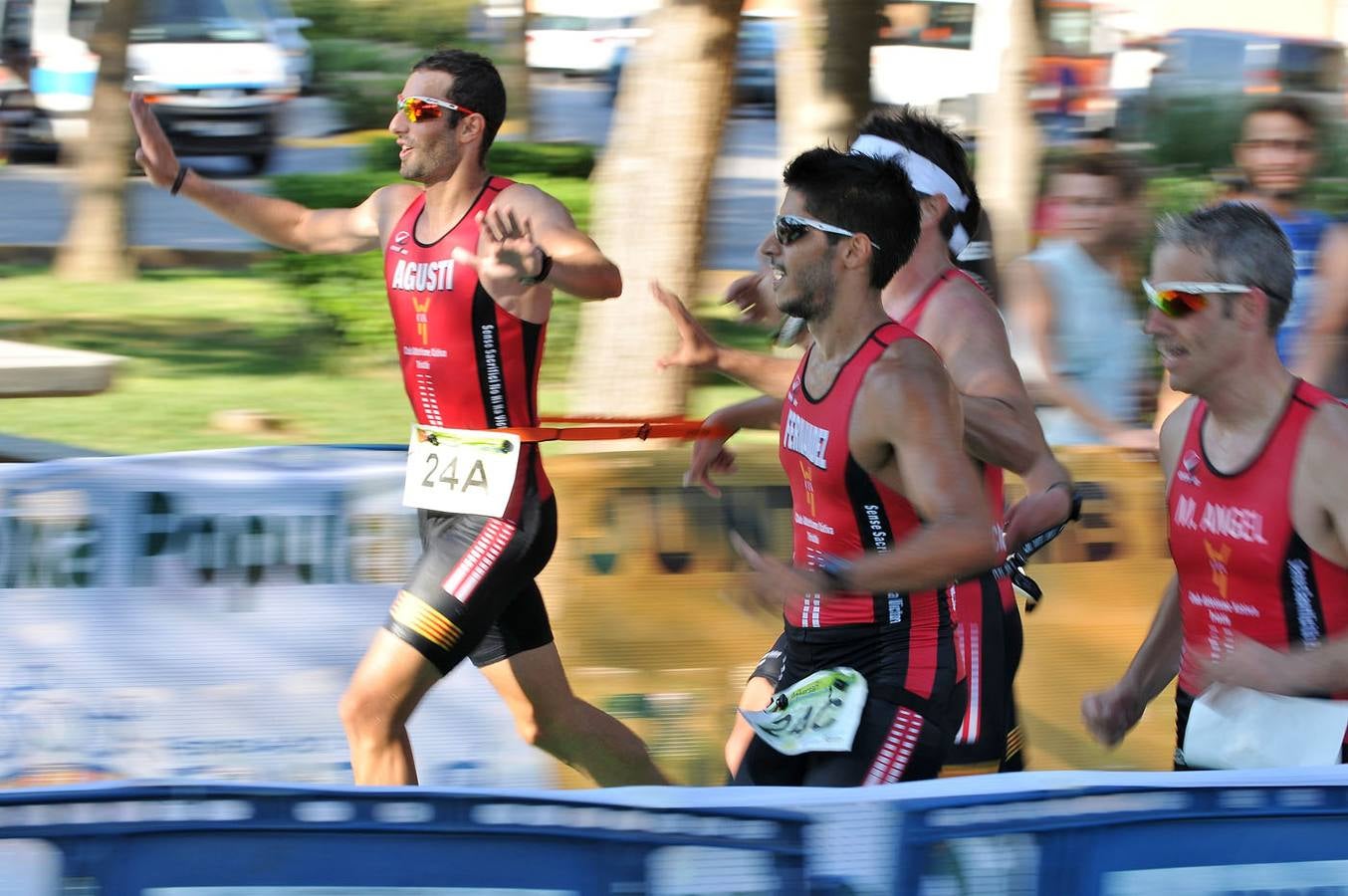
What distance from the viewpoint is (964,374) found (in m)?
4.03

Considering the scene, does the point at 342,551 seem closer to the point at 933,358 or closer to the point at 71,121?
the point at 933,358

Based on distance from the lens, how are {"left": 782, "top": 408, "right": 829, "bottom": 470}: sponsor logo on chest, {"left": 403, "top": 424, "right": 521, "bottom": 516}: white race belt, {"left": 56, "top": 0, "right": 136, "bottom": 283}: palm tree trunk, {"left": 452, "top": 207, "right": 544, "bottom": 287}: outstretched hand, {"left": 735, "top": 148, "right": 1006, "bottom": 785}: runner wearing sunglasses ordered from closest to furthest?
{"left": 735, "top": 148, "right": 1006, "bottom": 785}: runner wearing sunglasses, {"left": 782, "top": 408, "right": 829, "bottom": 470}: sponsor logo on chest, {"left": 452, "top": 207, "right": 544, "bottom": 287}: outstretched hand, {"left": 403, "top": 424, "right": 521, "bottom": 516}: white race belt, {"left": 56, "top": 0, "right": 136, "bottom": 283}: palm tree trunk

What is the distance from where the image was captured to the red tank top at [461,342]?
4832mm

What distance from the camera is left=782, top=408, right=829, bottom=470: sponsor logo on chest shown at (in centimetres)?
366

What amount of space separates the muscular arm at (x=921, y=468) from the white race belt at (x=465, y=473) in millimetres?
1462

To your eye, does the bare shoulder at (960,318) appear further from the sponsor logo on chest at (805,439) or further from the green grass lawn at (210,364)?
the green grass lawn at (210,364)

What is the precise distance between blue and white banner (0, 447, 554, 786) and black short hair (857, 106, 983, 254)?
1867 millimetres

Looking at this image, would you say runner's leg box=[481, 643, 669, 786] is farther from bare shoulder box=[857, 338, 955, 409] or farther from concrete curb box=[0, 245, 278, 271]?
concrete curb box=[0, 245, 278, 271]

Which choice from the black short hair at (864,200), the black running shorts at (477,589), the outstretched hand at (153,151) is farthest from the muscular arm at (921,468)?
the outstretched hand at (153,151)

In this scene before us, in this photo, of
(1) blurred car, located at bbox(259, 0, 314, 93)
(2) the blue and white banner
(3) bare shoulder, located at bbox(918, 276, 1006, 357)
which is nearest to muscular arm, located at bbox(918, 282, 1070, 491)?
(3) bare shoulder, located at bbox(918, 276, 1006, 357)

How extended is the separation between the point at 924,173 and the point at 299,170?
62.5 ft

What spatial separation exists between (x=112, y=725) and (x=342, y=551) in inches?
30.6

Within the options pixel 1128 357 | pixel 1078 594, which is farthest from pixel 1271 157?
pixel 1078 594

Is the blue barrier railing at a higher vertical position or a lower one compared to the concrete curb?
higher
